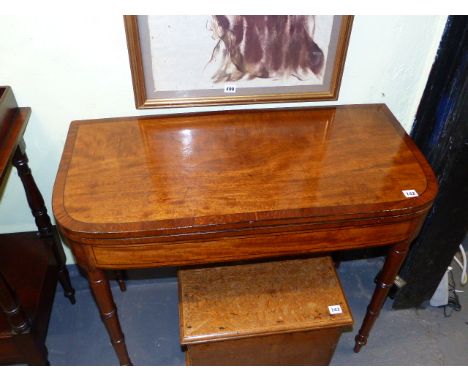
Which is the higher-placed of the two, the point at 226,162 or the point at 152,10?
the point at 152,10

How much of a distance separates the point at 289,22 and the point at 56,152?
1.01 meters

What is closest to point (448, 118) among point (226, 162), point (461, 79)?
point (461, 79)

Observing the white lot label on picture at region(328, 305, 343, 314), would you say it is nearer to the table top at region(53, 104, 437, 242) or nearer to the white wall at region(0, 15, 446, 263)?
the table top at region(53, 104, 437, 242)

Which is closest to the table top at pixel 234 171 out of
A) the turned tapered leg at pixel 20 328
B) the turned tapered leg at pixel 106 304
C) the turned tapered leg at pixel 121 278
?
the turned tapered leg at pixel 106 304

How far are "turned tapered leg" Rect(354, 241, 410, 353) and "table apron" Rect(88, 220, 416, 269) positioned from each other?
0.35ft

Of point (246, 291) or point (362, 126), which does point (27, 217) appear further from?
point (362, 126)

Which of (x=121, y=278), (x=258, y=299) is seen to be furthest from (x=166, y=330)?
(x=258, y=299)

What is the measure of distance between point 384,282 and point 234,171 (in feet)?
2.38

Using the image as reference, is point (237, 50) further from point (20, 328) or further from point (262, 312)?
point (20, 328)

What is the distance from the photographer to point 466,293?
2236 mm

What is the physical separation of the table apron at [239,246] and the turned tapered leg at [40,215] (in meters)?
0.57

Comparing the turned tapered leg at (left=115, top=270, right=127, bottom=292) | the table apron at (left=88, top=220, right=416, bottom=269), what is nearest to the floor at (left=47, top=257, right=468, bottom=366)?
the turned tapered leg at (left=115, top=270, right=127, bottom=292)

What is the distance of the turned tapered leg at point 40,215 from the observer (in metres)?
1.62

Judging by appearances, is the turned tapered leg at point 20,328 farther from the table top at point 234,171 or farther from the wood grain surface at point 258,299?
the wood grain surface at point 258,299
